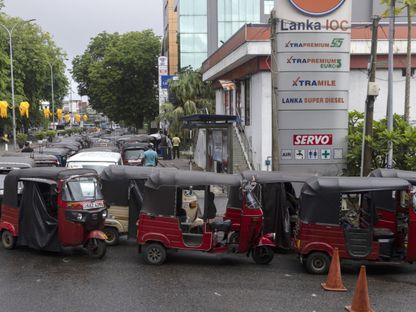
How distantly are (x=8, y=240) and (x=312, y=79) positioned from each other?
9.23 m

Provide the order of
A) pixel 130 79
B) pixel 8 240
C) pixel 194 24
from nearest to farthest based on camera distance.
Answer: pixel 8 240 < pixel 194 24 < pixel 130 79

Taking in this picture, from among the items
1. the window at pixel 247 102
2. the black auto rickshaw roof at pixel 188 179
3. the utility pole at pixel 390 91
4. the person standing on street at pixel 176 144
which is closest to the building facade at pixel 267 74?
the window at pixel 247 102

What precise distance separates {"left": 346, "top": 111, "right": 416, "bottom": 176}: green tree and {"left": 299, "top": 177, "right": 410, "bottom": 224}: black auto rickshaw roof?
597 cm

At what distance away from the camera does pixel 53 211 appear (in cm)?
1198

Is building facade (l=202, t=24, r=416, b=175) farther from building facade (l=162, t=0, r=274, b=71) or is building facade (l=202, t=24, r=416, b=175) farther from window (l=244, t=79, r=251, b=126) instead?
building facade (l=162, t=0, r=274, b=71)

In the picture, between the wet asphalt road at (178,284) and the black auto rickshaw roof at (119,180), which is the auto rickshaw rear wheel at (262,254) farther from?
the black auto rickshaw roof at (119,180)

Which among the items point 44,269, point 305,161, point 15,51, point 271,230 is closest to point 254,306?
point 271,230

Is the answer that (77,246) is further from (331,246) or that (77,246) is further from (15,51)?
(15,51)

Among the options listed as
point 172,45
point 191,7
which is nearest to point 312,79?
point 191,7

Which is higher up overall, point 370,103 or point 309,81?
point 309,81

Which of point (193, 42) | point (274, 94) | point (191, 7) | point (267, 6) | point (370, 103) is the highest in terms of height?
point (267, 6)

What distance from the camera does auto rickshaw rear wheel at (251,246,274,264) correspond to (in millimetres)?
11117

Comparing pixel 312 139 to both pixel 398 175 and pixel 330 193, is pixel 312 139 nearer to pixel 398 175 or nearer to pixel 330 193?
pixel 398 175

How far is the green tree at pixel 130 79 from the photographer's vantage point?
66.1 metres
